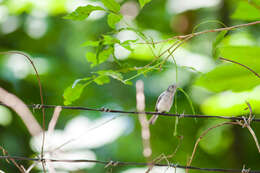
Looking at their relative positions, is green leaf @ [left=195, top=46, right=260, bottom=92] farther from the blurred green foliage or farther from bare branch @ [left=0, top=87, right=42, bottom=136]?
the blurred green foliage

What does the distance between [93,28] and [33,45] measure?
408 millimetres

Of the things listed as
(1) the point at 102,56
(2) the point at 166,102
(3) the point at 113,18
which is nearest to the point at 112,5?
(3) the point at 113,18

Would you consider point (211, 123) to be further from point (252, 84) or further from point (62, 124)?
point (252, 84)

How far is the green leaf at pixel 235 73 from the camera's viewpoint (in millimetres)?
635

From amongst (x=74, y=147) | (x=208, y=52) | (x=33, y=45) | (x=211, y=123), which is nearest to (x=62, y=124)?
(x=74, y=147)

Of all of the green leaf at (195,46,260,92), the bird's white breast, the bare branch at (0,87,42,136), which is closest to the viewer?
the bare branch at (0,87,42,136)

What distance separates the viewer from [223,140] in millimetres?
1816

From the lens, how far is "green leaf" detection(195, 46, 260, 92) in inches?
25.0

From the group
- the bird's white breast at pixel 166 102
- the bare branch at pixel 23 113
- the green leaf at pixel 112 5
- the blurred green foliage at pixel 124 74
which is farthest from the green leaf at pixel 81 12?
the blurred green foliage at pixel 124 74

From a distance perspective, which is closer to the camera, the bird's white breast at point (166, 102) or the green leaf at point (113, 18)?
the green leaf at point (113, 18)

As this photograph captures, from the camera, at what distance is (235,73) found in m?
0.69

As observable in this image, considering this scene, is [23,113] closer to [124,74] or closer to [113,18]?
[113,18]

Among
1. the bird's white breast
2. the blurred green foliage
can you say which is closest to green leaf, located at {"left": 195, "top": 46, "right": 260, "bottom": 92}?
the bird's white breast

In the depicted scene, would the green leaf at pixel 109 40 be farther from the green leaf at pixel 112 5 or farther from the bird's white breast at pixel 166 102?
the bird's white breast at pixel 166 102
